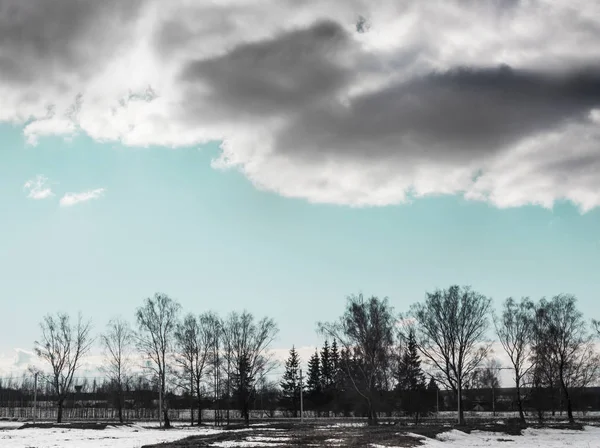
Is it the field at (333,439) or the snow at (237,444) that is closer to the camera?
the snow at (237,444)

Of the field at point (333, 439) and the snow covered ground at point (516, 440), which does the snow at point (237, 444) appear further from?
the snow covered ground at point (516, 440)

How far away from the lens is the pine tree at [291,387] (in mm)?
98438

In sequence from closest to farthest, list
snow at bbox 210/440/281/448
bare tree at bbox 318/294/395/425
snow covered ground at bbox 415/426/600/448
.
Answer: snow at bbox 210/440/281/448
snow covered ground at bbox 415/426/600/448
bare tree at bbox 318/294/395/425

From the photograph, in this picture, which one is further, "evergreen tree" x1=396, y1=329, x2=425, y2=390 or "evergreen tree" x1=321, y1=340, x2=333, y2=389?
"evergreen tree" x1=321, y1=340, x2=333, y2=389

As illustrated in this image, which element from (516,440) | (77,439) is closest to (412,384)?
(516,440)

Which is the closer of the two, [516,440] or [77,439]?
[77,439]

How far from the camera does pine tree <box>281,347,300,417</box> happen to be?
98.4m

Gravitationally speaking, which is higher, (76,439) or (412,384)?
(76,439)

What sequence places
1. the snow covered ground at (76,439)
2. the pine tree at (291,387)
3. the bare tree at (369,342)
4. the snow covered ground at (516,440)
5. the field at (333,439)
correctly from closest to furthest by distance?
the field at (333,439) < the snow covered ground at (76,439) < the snow covered ground at (516,440) < the bare tree at (369,342) < the pine tree at (291,387)

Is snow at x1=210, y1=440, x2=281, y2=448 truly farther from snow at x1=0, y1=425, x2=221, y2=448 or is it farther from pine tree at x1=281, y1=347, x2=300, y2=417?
pine tree at x1=281, y1=347, x2=300, y2=417

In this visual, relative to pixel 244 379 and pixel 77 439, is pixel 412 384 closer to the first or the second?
pixel 244 379

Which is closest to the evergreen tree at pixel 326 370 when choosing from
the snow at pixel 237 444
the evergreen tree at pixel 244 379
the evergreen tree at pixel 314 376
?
the evergreen tree at pixel 314 376

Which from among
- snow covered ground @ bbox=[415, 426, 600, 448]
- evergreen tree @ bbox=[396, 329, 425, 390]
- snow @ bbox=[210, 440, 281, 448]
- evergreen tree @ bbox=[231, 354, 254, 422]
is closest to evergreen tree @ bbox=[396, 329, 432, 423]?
evergreen tree @ bbox=[396, 329, 425, 390]

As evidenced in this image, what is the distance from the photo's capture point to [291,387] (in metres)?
100
